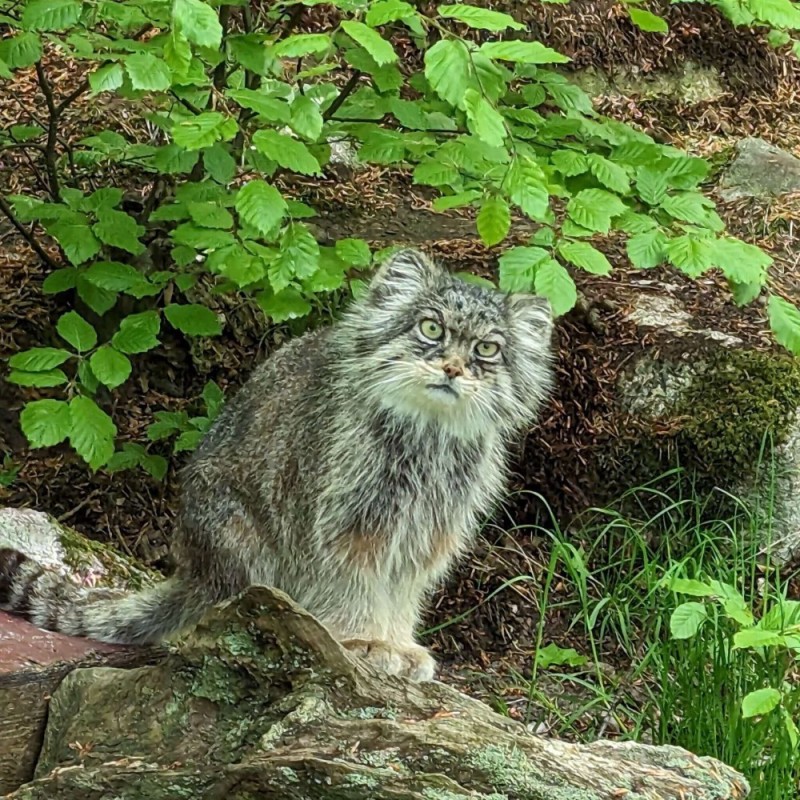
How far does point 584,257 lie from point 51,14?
1.77 meters

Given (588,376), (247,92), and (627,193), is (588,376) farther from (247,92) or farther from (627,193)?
(247,92)

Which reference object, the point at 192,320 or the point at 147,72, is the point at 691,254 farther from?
the point at 192,320

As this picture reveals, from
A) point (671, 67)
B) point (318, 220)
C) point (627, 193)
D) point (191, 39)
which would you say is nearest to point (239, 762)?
point (191, 39)

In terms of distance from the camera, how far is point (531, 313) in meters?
4.38

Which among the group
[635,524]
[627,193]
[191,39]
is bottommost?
[635,524]

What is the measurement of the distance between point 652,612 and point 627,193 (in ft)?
5.73

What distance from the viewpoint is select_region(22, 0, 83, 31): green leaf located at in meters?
3.58

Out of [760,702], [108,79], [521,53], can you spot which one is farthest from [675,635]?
[108,79]

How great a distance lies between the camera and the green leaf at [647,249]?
3.79 metres

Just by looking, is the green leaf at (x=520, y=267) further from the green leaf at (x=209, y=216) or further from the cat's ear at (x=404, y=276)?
the green leaf at (x=209, y=216)

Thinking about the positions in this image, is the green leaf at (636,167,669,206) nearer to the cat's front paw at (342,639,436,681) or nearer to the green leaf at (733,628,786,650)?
the green leaf at (733,628,786,650)

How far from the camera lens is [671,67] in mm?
7676

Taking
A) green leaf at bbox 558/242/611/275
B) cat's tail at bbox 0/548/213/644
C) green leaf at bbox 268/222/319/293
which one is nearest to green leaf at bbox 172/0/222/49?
green leaf at bbox 268/222/319/293

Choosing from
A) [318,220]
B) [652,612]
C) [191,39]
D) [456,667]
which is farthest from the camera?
[318,220]
